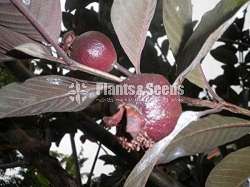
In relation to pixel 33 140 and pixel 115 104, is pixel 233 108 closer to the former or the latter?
pixel 115 104

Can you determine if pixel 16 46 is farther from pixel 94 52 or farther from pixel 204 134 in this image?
pixel 204 134

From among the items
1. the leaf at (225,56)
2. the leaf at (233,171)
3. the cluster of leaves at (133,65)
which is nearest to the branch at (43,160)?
the cluster of leaves at (133,65)

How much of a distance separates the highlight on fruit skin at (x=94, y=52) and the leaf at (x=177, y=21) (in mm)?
98

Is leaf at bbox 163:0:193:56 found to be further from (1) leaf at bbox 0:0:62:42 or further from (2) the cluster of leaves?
(1) leaf at bbox 0:0:62:42

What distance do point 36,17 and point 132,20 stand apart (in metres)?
0.11

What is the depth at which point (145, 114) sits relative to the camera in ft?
1.25

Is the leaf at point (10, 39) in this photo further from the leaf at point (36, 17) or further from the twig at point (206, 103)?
the twig at point (206, 103)

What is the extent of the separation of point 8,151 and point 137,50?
51.0 inches

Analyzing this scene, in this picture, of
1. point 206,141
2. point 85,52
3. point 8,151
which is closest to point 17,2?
point 85,52

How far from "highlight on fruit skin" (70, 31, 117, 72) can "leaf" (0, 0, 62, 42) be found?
0.03 metres

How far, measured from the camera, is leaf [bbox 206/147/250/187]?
60 centimetres

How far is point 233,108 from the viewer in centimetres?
47

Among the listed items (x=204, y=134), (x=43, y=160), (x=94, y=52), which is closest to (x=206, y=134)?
(x=204, y=134)

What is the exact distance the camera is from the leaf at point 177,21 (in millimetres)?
499
